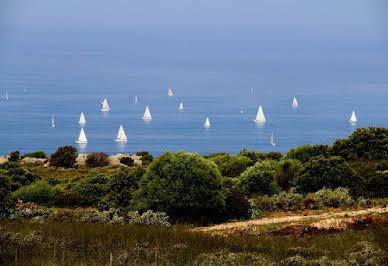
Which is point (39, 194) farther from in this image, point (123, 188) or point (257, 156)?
point (257, 156)

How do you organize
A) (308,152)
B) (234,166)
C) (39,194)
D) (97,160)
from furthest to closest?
(97,160) < (308,152) < (234,166) < (39,194)

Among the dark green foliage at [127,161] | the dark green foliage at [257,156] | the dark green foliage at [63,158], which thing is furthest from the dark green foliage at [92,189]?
the dark green foliage at [127,161]

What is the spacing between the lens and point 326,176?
19094 mm

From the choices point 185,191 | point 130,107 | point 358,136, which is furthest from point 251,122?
point 185,191

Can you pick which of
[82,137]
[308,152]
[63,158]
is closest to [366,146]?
[308,152]

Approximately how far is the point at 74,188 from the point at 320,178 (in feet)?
31.5

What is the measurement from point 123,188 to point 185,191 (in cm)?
322

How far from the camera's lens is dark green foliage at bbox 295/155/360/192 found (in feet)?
62.5

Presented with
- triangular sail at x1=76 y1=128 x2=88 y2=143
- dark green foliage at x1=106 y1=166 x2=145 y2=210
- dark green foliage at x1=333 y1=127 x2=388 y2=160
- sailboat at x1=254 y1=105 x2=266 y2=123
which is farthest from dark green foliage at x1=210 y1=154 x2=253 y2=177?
sailboat at x1=254 y1=105 x2=266 y2=123

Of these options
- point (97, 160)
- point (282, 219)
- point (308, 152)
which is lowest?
point (282, 219)

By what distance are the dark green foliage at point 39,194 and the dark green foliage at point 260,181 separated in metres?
6.99

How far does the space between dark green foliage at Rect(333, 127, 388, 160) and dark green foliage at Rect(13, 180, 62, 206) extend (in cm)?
1272

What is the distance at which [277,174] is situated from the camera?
72.0ft

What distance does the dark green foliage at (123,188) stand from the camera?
18.1m
